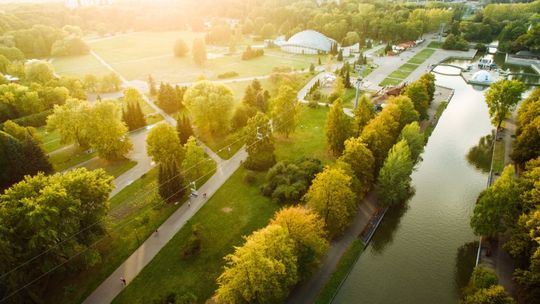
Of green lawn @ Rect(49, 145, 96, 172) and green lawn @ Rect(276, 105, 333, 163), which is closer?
green lawn @ Rect(49, 145, 96, 172)

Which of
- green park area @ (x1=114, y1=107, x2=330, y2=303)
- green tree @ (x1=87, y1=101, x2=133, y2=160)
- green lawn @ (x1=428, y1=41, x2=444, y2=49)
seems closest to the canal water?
green park area @ (x1=114, y1=107, x2=330, y2=303)

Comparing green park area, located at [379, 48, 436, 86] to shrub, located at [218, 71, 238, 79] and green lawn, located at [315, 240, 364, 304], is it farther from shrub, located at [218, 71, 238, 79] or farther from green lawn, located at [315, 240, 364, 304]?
green lawn, located at [315, 240, 364, 304]

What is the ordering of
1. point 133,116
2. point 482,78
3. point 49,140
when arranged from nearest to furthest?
point 49,140
point 133,116
point 482,78

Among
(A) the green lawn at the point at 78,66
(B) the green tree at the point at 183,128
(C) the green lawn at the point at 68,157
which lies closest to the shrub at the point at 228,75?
(A) the green lawn at the point at 78,66

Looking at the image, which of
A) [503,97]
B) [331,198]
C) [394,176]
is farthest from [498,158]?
[331,198]

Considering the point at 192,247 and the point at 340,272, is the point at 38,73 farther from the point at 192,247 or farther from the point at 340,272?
the point at 340,272
